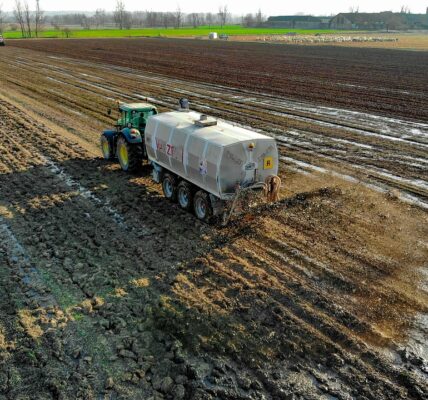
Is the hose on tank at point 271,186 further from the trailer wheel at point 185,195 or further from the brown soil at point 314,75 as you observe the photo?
the brown soil at point 314,75

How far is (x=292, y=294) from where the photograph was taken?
8.91 m

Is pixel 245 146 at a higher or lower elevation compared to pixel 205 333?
higher

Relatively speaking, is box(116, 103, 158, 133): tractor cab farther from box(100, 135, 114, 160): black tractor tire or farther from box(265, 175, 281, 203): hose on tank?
box(265, 175, 281, 203): hose on tank

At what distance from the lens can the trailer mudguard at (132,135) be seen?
14.6 metres

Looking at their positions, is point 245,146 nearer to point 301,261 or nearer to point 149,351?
point 301,261

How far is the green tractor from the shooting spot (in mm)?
14820

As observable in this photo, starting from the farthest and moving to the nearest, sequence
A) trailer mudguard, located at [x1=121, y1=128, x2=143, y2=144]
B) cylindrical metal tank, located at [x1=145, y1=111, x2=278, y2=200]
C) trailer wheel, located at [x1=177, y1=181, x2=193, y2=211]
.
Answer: trailer mudguard, located at [x1=121, y1=128, x2=143, y2=144]
trailer wheel, located at [x1=177, y1=181, x2=193, y2=211]
cylindrical metal tank, located at [x1=145, y1=111, x2=278, y2=200]

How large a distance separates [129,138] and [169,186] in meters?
2.60

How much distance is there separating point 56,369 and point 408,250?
7865mm

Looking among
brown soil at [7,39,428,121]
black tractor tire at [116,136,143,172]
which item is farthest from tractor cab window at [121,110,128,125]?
brown soil at [7,39,428,121]

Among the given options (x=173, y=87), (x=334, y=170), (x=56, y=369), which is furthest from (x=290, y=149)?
(x=173, y=87)

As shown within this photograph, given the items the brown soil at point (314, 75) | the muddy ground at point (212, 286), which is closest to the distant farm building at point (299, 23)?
the brown soil at point (314, 75)

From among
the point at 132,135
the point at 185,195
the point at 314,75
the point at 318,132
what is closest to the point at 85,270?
the point at 185,195

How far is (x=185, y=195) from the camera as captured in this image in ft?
40.8
